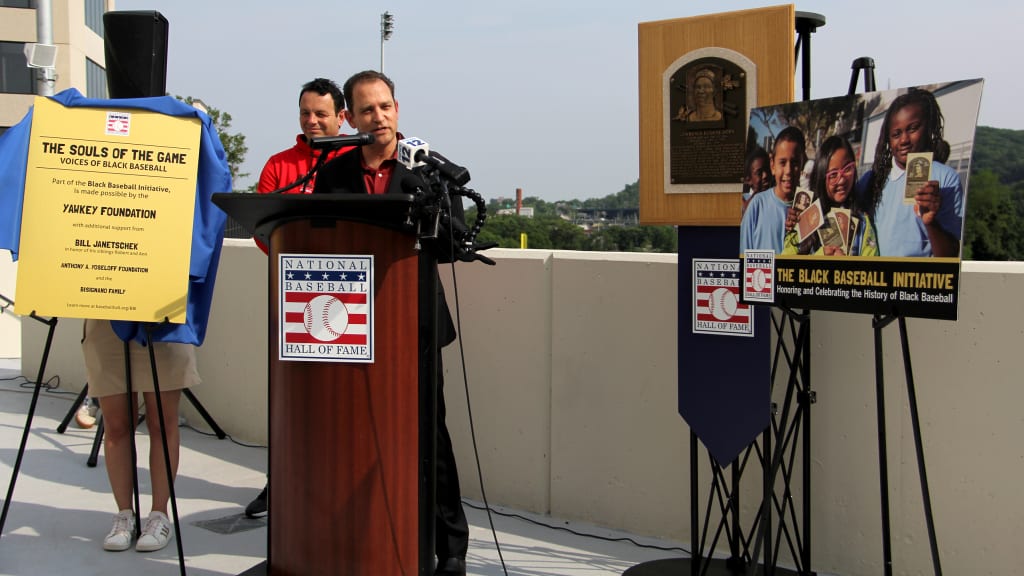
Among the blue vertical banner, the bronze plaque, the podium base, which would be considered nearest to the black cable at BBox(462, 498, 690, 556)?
the podium base

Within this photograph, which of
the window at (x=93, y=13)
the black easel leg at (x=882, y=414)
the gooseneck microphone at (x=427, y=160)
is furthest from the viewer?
the window at (x=93, y=13)

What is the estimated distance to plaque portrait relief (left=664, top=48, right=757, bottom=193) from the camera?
9.84ft

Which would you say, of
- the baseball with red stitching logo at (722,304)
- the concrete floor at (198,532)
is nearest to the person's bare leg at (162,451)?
the concrete floor at (198,532)

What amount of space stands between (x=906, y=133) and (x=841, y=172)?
0.71ft

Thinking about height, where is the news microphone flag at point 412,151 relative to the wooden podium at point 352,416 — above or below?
above

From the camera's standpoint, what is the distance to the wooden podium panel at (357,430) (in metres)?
2.38

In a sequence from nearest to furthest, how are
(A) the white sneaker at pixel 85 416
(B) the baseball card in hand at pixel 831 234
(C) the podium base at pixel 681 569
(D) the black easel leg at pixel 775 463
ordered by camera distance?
(B) the baseball card in hand at pixel 831 234
(D) the black easel leg at pixel 775 463
(C) the podium base at pixel 681 569
(A) the white sneaker at pixel 85 416

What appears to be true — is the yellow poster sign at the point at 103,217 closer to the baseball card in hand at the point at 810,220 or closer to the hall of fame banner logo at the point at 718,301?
the hall of fame banner logo at the point at 718,301

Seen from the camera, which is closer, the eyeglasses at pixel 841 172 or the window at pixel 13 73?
the eyeglasses at pixel 841 172

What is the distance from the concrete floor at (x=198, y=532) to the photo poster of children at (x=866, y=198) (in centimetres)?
146

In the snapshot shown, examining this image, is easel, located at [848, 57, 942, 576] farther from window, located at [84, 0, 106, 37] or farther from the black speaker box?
window, located at [84, 0, 106, 37]

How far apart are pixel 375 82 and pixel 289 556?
150 centimetres

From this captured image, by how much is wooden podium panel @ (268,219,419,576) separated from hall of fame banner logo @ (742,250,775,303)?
1.07 m

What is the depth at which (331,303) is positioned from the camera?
237 cm
